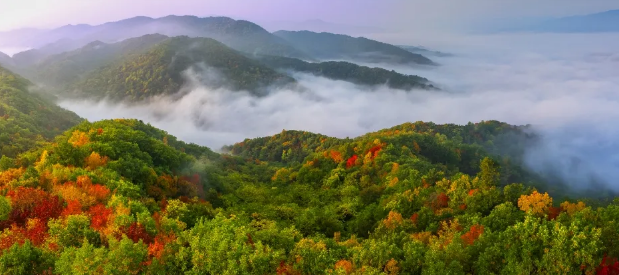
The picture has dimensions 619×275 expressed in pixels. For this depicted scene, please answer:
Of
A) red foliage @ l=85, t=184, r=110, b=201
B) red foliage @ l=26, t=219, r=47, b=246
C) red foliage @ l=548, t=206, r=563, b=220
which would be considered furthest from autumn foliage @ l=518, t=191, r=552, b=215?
red foliage @ l=26, t=219, r=47, b=246

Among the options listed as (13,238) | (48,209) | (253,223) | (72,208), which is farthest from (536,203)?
(48,209)

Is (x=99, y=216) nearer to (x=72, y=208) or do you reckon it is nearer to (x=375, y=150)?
(x=72, y=208)

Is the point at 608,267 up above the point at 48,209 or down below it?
below

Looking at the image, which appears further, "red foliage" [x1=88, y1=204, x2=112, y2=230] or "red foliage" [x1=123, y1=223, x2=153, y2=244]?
"red foliage" [x1=88, y1=204, x2=112, y2=230]

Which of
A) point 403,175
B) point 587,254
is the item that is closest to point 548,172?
point 403,175

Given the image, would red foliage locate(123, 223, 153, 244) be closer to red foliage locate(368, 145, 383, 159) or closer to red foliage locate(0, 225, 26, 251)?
red foliage locate(0, 225, 26, 251)

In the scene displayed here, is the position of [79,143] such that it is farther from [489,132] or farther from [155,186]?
[489,132]
